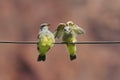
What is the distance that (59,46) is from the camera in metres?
9.52

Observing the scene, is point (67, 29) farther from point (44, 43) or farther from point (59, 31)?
point (44, 43)

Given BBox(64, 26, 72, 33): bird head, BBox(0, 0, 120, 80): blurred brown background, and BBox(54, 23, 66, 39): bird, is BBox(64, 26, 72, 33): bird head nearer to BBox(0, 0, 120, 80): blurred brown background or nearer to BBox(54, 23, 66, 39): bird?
BBox(54, 23, 66, 39): bird

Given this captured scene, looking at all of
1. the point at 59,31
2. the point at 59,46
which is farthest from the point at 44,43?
the point at 59,46

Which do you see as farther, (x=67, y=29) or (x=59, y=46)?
(x=59, y=46)

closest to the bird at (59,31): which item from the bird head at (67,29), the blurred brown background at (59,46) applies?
the bird head at (67,29)

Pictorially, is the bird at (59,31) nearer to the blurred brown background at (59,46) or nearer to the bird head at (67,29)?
the bird head at (67,29)

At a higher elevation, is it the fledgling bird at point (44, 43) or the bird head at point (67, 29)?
the bird head at point (67, 29)

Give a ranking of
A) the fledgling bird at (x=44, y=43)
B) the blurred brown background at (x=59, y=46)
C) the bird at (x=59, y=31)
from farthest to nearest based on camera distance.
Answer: the blurred brown background at (x=59, y=46), the bird at (x=59, y=31), the fledgling bird at (x=44, y=43)

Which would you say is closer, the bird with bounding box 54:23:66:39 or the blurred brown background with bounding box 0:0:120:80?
the bird with bounding box 54:23:66:39

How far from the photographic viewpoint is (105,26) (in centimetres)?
993

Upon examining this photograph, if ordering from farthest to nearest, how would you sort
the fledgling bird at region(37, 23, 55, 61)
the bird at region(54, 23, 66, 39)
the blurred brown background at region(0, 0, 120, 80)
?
the blurred brown background at region(0, 0, 120, 80)
the bird at region(54, 23, 66, 39)
the fledgling bird at region(37, 23, 55, 61)

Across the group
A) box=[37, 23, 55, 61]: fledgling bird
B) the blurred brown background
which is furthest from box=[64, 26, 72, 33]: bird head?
the blurred brown background

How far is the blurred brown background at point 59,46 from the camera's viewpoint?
9.25 metres

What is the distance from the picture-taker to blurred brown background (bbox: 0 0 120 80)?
9.25 metres
